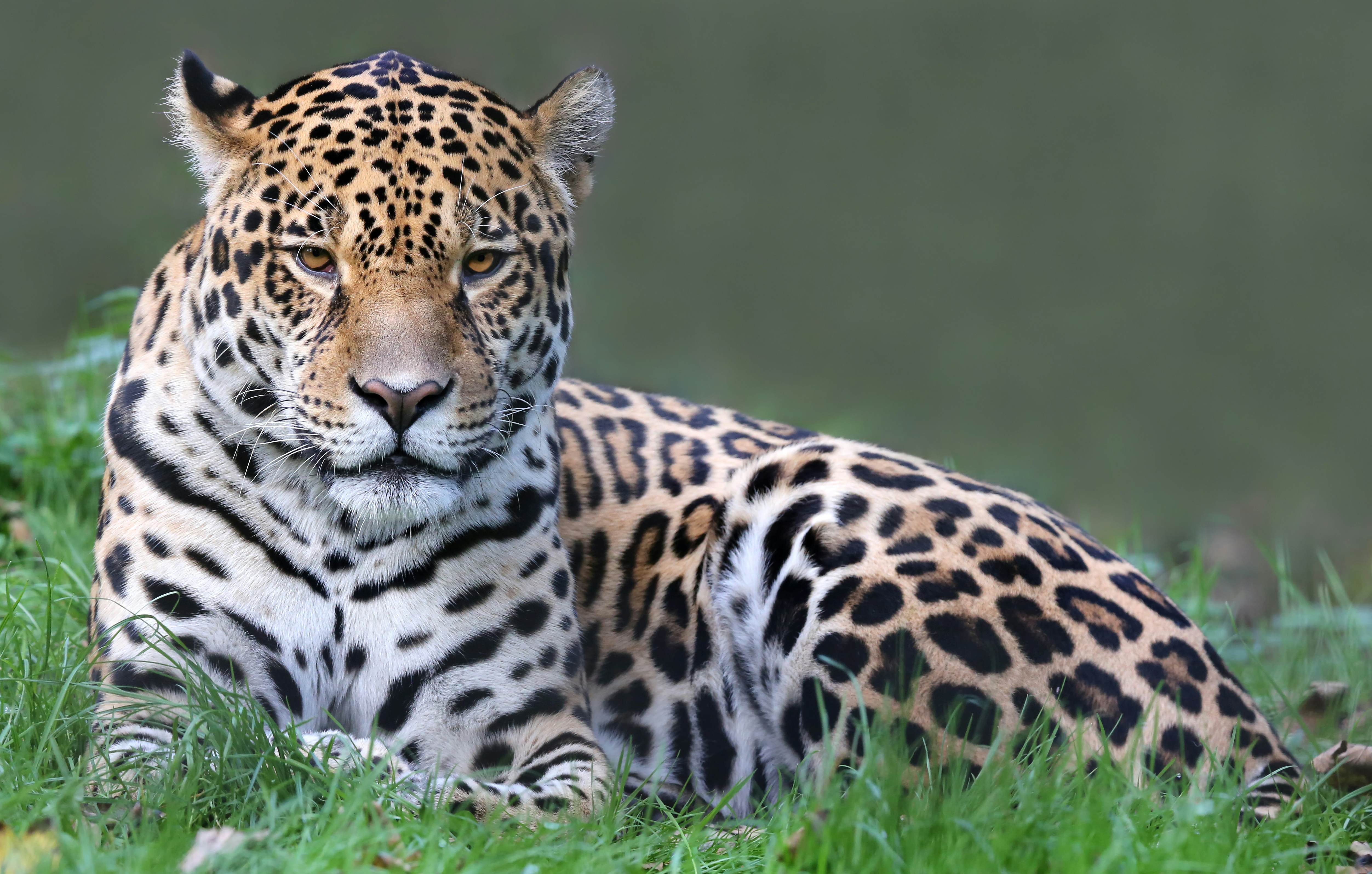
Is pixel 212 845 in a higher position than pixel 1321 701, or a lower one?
higher

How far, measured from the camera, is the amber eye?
411cm

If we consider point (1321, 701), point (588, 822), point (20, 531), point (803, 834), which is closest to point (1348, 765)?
point (1321, 701)

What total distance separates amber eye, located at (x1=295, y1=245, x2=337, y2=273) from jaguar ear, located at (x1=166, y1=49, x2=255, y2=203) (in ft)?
1.56

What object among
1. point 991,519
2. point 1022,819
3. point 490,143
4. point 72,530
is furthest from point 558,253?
point 72,530

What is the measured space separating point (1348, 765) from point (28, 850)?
4.03m

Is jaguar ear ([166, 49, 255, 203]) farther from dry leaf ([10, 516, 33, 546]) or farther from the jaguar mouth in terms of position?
dry leaf ([10, 516, 33, 546])

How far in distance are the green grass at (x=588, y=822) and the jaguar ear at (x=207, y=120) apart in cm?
151

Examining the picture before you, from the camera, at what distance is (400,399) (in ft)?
12.8

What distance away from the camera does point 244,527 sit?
14.1ft

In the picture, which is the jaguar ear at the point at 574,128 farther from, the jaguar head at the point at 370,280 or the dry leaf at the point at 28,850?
the dry leaf at the point at 28,850

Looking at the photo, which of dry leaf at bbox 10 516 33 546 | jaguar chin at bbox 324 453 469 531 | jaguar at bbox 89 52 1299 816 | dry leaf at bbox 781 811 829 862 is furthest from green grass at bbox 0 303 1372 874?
dry leaf at bbox 10 516 33 546

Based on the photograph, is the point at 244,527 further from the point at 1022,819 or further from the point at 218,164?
the point at 1022,819

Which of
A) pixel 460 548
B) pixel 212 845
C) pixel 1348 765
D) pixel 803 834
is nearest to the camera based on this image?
pixel 212 845

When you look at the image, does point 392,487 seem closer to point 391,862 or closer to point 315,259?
point 315,259
